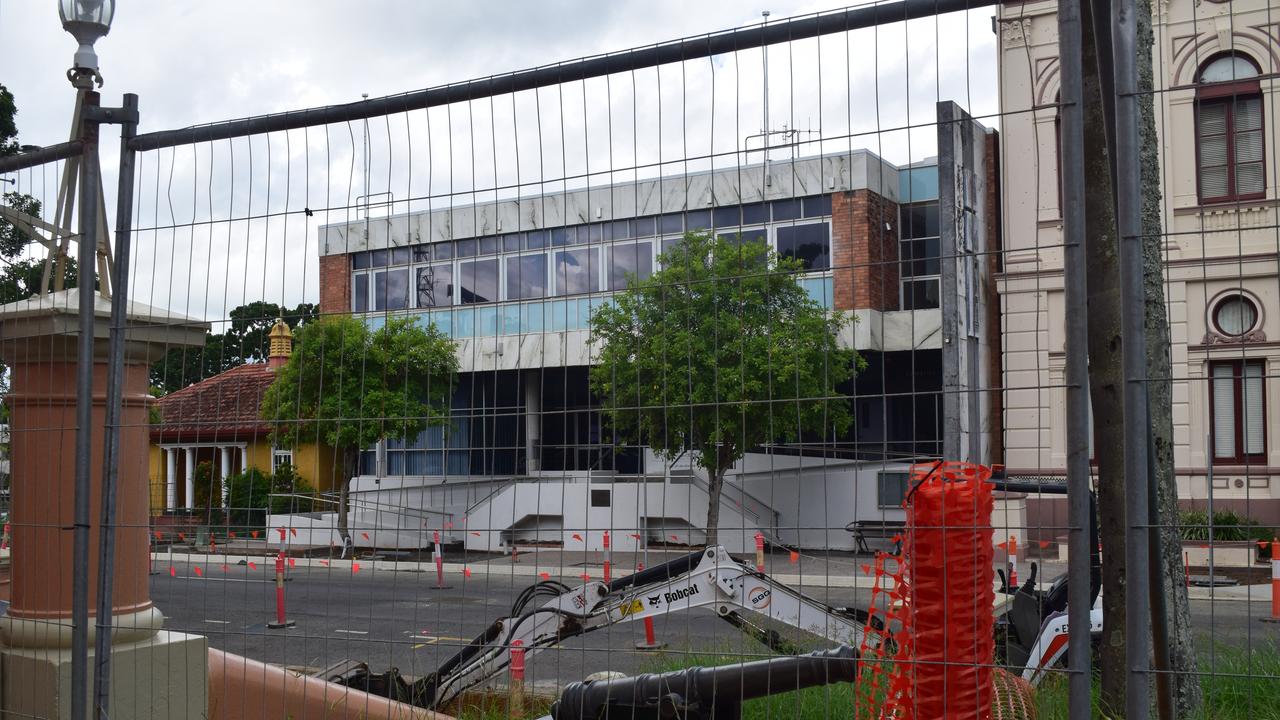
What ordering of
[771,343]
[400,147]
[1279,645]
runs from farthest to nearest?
[1279,645], [400,147], [771,343]

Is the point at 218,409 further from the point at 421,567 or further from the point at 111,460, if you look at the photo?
the point at 421,567

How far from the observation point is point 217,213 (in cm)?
516

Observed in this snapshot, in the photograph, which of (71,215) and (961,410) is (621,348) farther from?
(71,215)

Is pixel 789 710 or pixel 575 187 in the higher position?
pixel 575 187

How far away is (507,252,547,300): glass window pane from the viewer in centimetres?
495

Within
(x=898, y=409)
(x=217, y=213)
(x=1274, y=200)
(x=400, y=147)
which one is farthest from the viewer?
(x=217, y=213)

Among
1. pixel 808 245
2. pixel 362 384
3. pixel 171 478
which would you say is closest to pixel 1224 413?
pixel 808 245

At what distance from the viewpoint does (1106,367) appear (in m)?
4.19

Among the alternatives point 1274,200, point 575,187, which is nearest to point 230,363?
point 575,187

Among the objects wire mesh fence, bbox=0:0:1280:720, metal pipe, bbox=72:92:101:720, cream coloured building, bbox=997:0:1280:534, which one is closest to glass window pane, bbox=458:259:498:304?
wire mesh fence, bbox=0:0:1280:720

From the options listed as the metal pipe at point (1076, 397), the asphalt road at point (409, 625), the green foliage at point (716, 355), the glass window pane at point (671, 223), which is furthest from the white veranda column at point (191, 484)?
the metal pipe at point (1076, 397)

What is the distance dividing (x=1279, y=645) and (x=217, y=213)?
5.70 m

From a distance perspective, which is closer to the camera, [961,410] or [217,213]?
[961,410]

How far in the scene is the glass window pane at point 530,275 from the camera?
495 centimetres
